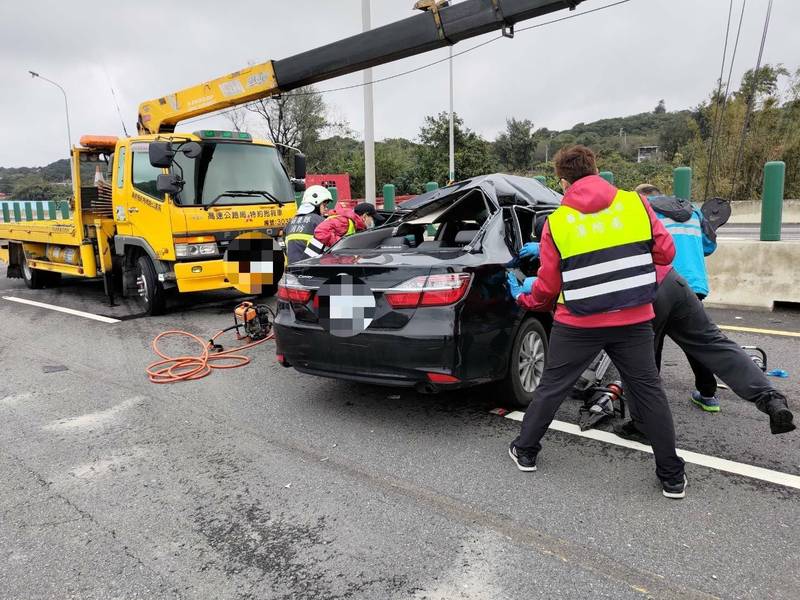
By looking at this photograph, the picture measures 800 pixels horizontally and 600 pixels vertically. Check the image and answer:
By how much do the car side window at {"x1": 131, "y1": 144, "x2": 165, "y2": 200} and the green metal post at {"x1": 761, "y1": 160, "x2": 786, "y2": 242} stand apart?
740 cm

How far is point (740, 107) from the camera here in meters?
20.1

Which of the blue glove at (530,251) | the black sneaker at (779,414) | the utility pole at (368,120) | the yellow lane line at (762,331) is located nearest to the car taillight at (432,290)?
the blue glove at (530,251)

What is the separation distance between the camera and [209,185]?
26.3 ft

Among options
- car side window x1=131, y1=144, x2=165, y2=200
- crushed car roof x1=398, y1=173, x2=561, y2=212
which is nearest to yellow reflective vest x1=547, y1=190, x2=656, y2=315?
crushed car roof x1=398, y1=173, x2=561, y2=212

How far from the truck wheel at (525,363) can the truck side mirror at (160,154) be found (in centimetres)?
515

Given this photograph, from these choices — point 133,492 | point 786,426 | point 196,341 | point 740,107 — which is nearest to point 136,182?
point 196,341

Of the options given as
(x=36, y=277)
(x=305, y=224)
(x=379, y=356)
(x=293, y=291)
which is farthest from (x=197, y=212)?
(x=36, y=277)

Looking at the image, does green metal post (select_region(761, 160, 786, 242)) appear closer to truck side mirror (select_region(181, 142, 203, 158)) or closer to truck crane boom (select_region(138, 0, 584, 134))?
truck crane boom (select_region(138, 0, 584, 134))

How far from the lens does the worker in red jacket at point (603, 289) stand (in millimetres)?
2984

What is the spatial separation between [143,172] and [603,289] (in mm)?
6899

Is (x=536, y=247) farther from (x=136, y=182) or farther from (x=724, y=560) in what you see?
(x=136, y=182)

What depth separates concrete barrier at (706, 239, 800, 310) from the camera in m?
7.05

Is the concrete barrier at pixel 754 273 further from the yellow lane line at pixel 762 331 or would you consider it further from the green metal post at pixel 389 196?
the green metal post at pixel 389 196

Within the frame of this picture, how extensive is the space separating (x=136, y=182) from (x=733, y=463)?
7.50m
